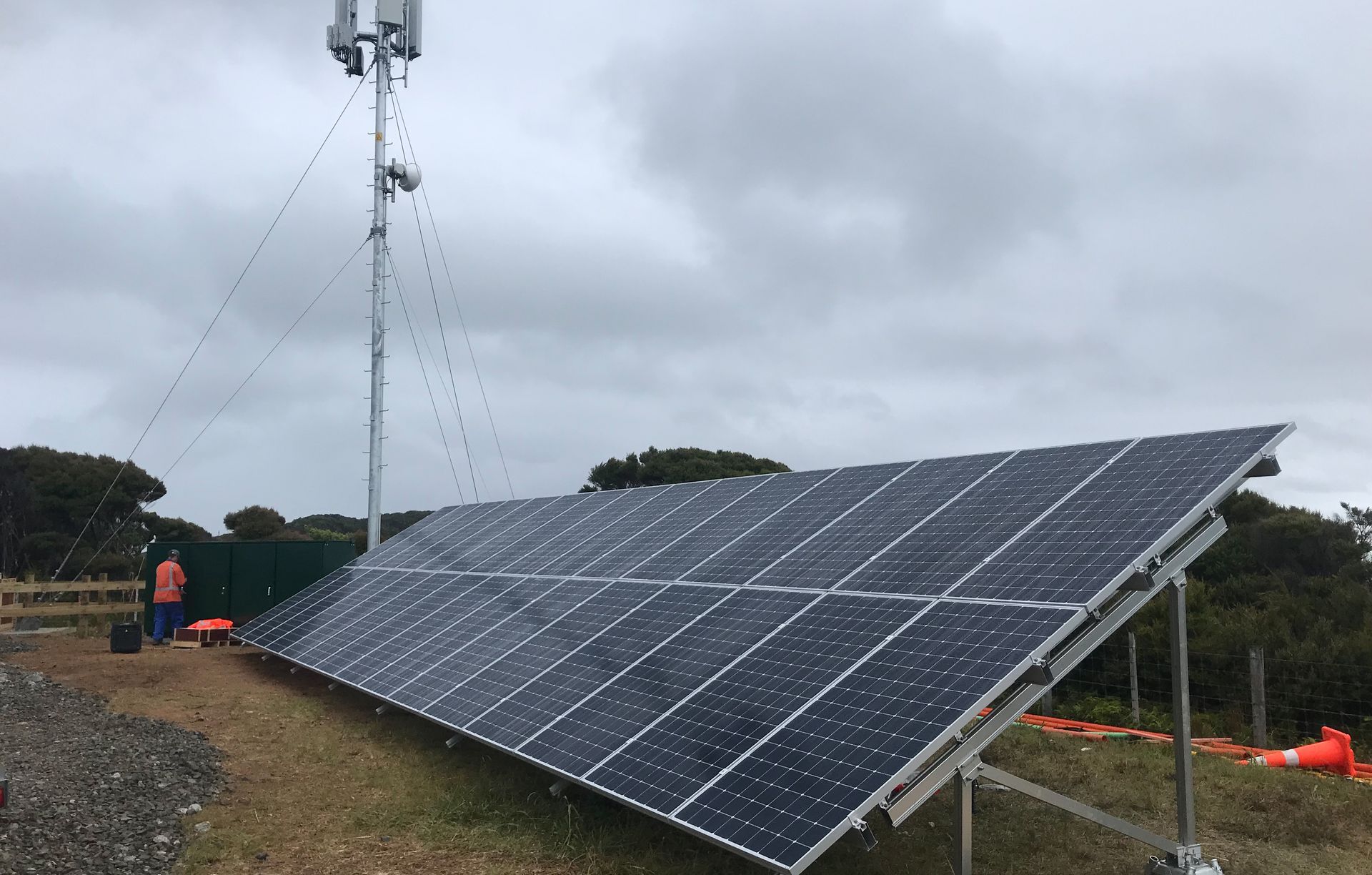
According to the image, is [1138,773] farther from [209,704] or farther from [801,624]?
Result: [209,704]

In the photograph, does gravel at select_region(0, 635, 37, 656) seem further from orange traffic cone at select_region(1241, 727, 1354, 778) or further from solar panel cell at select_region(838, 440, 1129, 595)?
orange traffic cone at select_region(1241, 727, 1354, 778)

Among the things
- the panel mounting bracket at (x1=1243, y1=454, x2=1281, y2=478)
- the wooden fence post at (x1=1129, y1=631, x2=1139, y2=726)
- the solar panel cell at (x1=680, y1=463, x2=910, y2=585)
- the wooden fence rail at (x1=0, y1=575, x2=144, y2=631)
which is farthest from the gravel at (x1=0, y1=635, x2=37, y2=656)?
the panel mounting bracket at (x1=1243, y1=454, x2=1281, y2=478)

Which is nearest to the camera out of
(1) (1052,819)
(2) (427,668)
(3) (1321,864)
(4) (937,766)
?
(4) (937,766)

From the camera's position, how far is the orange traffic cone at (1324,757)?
1251cm

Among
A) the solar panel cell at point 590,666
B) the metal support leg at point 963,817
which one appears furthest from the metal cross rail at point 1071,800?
the solar panel cell at point 590,666

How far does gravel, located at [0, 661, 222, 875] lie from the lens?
8.43 meters

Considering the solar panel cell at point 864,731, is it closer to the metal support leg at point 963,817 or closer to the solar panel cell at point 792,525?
the metal support leg at point 963,817

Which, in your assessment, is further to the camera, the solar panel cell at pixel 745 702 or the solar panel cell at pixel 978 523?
the solar panel cell at pixel 978 523

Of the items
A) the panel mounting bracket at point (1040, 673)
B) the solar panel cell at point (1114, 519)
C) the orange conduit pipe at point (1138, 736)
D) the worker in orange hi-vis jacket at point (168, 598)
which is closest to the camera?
the panel mounting bracket at point (1040, 673)

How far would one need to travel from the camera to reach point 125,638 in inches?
803

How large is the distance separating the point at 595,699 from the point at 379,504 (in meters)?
16.7

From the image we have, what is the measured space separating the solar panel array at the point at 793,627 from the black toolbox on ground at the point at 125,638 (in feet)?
26.0

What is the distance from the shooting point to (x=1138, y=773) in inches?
477

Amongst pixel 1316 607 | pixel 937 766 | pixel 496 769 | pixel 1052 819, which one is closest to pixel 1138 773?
pixel 1052 819
